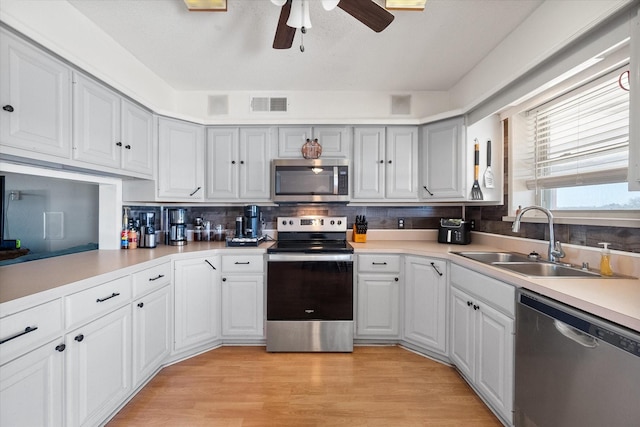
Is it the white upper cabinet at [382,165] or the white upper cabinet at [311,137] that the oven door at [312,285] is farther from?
the white upper cabinet at [311,137]

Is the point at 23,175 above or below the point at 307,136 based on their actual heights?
below

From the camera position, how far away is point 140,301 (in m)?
1.76

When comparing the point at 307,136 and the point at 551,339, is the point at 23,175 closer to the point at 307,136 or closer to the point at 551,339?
the point at 307,136

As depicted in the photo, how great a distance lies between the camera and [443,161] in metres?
2.51

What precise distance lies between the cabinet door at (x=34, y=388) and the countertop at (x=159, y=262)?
0.85ft

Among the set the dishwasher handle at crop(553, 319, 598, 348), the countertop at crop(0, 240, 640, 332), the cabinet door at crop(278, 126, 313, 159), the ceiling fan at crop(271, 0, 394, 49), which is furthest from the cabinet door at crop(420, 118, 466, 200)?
the dishwasher handle at crop(553, 319, 598, 348)

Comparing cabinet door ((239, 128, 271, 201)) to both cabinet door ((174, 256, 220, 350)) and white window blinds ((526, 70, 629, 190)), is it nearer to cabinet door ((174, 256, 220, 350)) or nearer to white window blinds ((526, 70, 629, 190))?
cabinet door ((174, 256, 220, 350))

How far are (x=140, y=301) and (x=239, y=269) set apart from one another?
782 millimetres

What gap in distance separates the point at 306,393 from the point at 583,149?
2423 millimetres

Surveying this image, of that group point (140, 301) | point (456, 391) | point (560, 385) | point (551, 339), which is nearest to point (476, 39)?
point (551, 339)

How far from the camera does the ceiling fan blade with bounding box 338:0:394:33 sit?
4.58 ft

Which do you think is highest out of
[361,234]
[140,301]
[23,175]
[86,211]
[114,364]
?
[23,175]

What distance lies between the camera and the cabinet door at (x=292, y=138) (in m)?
2.68

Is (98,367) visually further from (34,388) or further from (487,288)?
(487,288)
